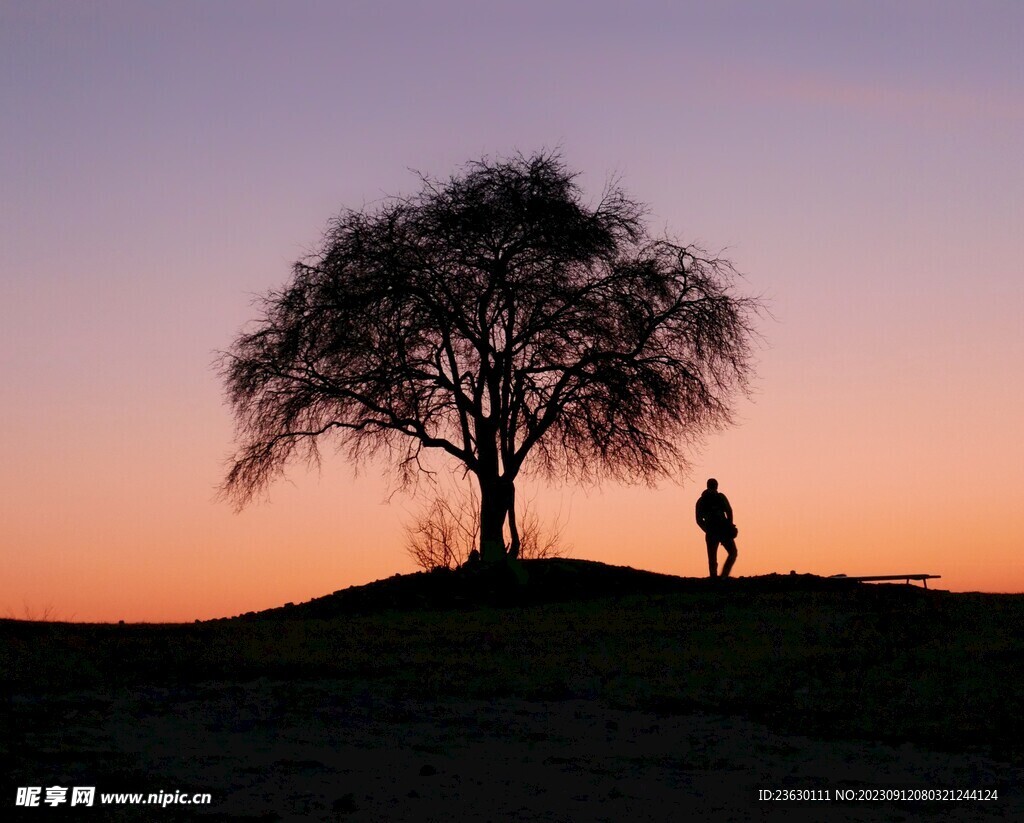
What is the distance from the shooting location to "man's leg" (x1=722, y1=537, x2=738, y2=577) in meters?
23.3

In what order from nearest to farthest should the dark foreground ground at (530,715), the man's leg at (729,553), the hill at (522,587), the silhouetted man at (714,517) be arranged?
the dark foreground ground at (530,715), the hill at (522,587), the silhouetted man at (714,517), the man's leg at (729,553)

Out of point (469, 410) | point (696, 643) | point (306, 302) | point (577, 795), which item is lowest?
point (577, 795)

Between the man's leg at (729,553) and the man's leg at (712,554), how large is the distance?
0.18 meters

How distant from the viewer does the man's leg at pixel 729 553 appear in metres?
23.3

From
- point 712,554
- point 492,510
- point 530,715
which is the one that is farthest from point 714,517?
point 530,715

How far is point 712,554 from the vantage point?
77.0 ft

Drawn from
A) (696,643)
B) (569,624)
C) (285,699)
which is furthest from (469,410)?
(285,699)

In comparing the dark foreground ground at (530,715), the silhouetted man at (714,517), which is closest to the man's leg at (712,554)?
the silhouetted man at (714,517)

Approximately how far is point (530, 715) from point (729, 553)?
42.5 feet

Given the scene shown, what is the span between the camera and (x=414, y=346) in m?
27.2

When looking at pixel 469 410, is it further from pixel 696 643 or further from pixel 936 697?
pixel 936 697

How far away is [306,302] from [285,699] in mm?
16909

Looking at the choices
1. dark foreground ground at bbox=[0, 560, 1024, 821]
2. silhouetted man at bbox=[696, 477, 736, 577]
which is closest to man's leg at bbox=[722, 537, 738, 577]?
silhouetted man at bbox=[696, 477, 736, 577]

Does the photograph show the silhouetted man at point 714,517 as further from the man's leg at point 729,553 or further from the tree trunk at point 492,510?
the tree trunk at point 492,510
